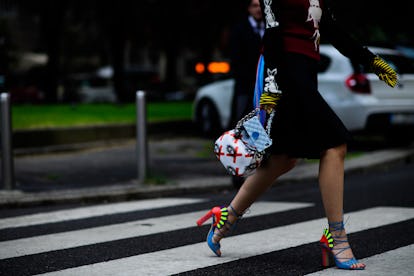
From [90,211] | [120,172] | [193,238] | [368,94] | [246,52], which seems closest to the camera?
[193,238]

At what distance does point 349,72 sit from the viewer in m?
11.9

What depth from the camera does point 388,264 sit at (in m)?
4.43

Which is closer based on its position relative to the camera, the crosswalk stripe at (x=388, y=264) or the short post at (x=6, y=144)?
the crosswalk stripe at (x=388, y=264)

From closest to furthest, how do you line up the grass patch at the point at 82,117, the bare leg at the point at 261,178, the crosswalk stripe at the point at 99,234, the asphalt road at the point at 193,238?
the asphalt road at the point at 193,238 < the bare leg at the point at 261,178 < the crosswalk stripe at the point at 99,234 < the grass patch at the point at 82,117

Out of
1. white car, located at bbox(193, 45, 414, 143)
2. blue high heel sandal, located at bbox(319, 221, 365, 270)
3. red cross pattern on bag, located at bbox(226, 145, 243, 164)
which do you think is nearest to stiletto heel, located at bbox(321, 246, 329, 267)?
blue high heel sandal, located at bbox(319, 221, 365, 270)

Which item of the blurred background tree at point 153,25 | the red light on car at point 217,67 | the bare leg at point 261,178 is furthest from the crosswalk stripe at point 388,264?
the red light on car at point 217,67

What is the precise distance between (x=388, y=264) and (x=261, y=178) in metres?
0.82

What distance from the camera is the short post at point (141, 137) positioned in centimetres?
857

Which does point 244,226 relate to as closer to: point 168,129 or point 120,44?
point 168,129

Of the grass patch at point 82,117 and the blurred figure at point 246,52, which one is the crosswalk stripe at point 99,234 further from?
the grass patch at point 82,117

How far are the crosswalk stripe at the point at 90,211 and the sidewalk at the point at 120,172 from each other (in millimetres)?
413

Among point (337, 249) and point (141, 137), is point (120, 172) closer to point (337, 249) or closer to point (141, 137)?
point (141, 137)

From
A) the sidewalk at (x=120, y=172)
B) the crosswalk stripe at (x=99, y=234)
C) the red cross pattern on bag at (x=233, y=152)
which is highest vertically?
the red cross pattern on bag at (x=233, y=152)

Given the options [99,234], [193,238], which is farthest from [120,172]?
[193,238]
